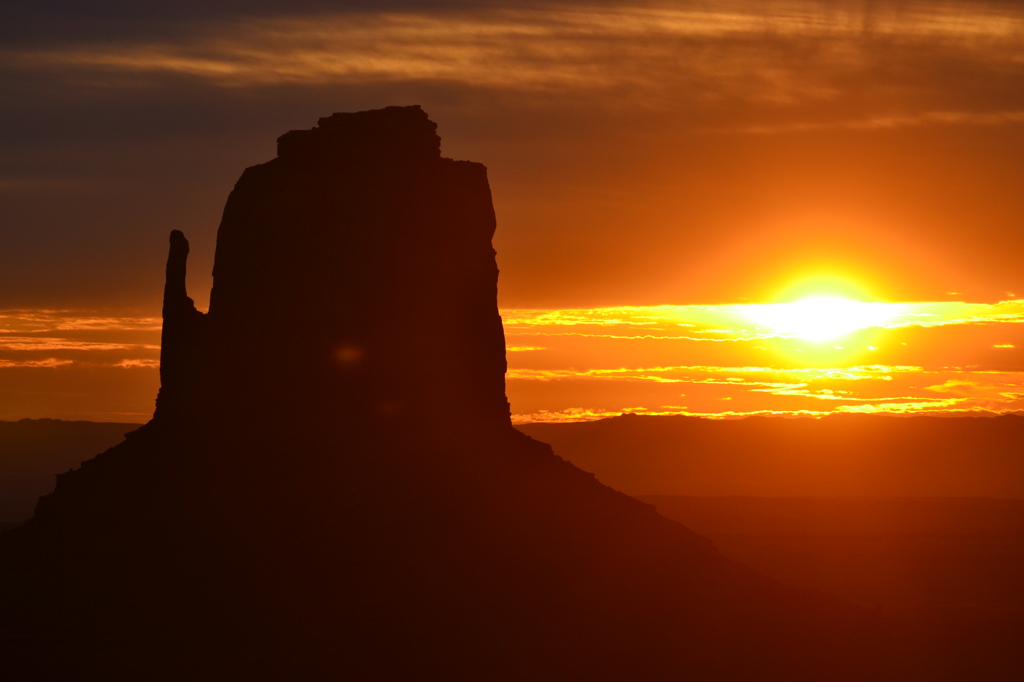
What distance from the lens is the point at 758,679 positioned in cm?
5900

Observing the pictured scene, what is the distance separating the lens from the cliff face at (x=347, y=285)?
6134 cm

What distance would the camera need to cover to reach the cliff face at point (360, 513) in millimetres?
56125

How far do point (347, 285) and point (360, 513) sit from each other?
9743mm

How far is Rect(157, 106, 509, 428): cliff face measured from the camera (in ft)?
201

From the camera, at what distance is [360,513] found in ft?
192

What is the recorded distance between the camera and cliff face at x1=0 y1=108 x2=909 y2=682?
56.1 meters

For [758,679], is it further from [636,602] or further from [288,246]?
[288,246]

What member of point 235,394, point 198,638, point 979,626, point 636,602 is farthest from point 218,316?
point 979,626

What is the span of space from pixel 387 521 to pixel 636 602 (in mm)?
10691

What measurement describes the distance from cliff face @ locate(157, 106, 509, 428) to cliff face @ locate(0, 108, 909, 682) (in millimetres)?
94

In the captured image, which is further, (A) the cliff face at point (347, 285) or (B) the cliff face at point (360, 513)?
(A) the cliff face at point (347, 285)

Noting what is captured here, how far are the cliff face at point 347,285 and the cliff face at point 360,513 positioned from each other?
0.09 meters

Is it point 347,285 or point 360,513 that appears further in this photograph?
point 347,285

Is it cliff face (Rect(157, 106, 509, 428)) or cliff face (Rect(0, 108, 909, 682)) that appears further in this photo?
cliff face (Rect(157, 106, 509, 428))
